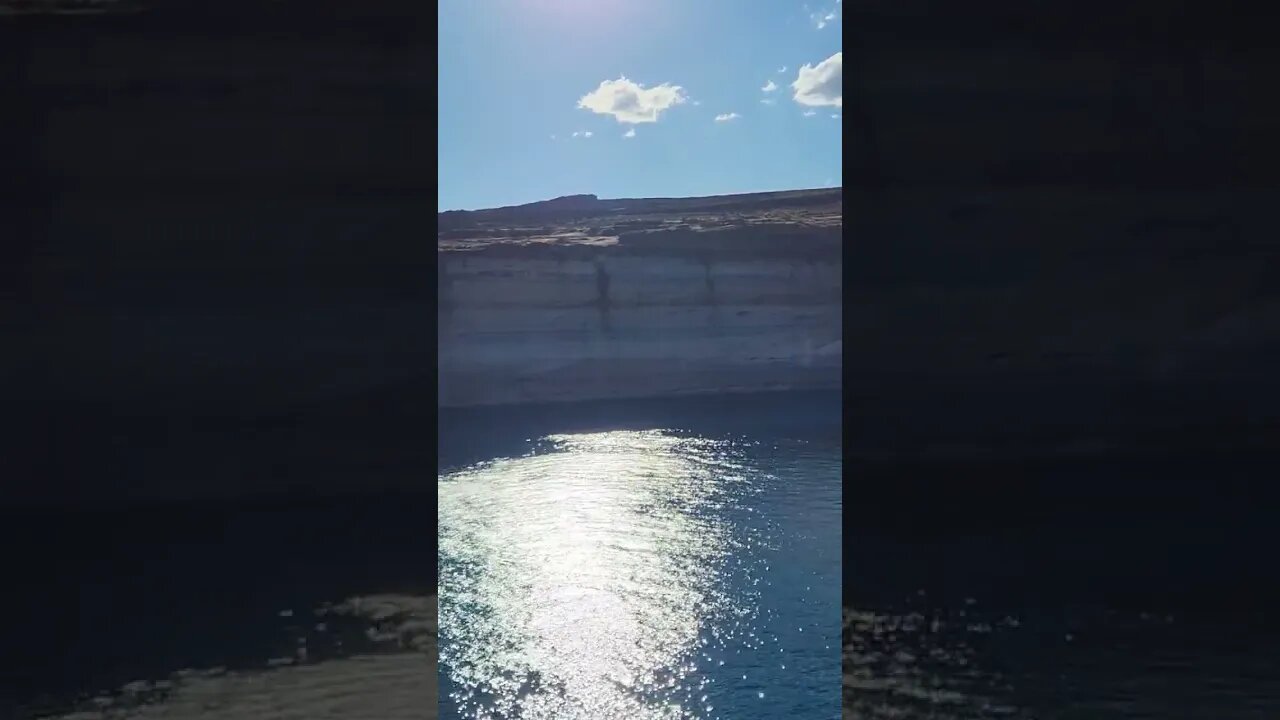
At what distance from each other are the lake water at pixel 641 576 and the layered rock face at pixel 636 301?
1940 mm

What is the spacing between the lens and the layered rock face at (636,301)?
880 inches

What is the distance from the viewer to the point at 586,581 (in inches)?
685

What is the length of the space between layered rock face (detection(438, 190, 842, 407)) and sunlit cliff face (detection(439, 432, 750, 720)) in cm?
312
